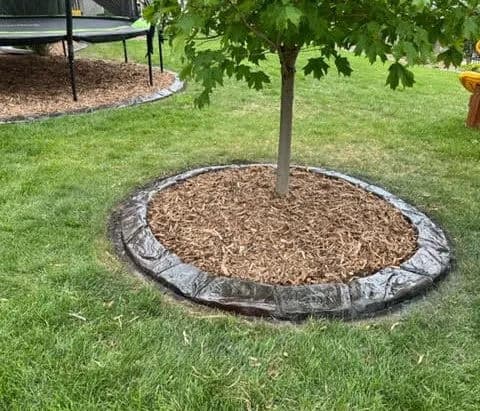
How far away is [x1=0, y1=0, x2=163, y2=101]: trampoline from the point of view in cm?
477

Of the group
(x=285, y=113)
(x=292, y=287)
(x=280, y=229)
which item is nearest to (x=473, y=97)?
(x=285, y=113)

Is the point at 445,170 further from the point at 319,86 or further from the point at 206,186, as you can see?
the point at 319,86

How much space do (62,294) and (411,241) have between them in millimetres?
1638

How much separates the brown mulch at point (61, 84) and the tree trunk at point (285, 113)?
8.49ft

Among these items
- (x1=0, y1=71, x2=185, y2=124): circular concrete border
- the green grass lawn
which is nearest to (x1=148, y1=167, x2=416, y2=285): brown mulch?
the green grass lawn

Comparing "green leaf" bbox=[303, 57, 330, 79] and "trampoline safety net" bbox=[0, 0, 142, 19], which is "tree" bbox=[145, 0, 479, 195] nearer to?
"green leaf" bbox=[303, 57, 330, 79]

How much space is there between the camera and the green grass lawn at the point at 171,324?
1592mm

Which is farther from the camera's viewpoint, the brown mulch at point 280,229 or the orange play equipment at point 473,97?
the orange play equipment at point 473,97

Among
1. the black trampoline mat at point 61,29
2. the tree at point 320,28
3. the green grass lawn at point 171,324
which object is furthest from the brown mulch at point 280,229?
the black trampoline mat at point 61,29

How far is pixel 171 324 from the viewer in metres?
1.89

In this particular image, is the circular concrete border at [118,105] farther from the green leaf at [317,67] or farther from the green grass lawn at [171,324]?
the green leaf at [317,67]

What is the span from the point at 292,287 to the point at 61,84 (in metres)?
4.39

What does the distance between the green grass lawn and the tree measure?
3.06ft

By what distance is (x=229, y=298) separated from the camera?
1998 mm
